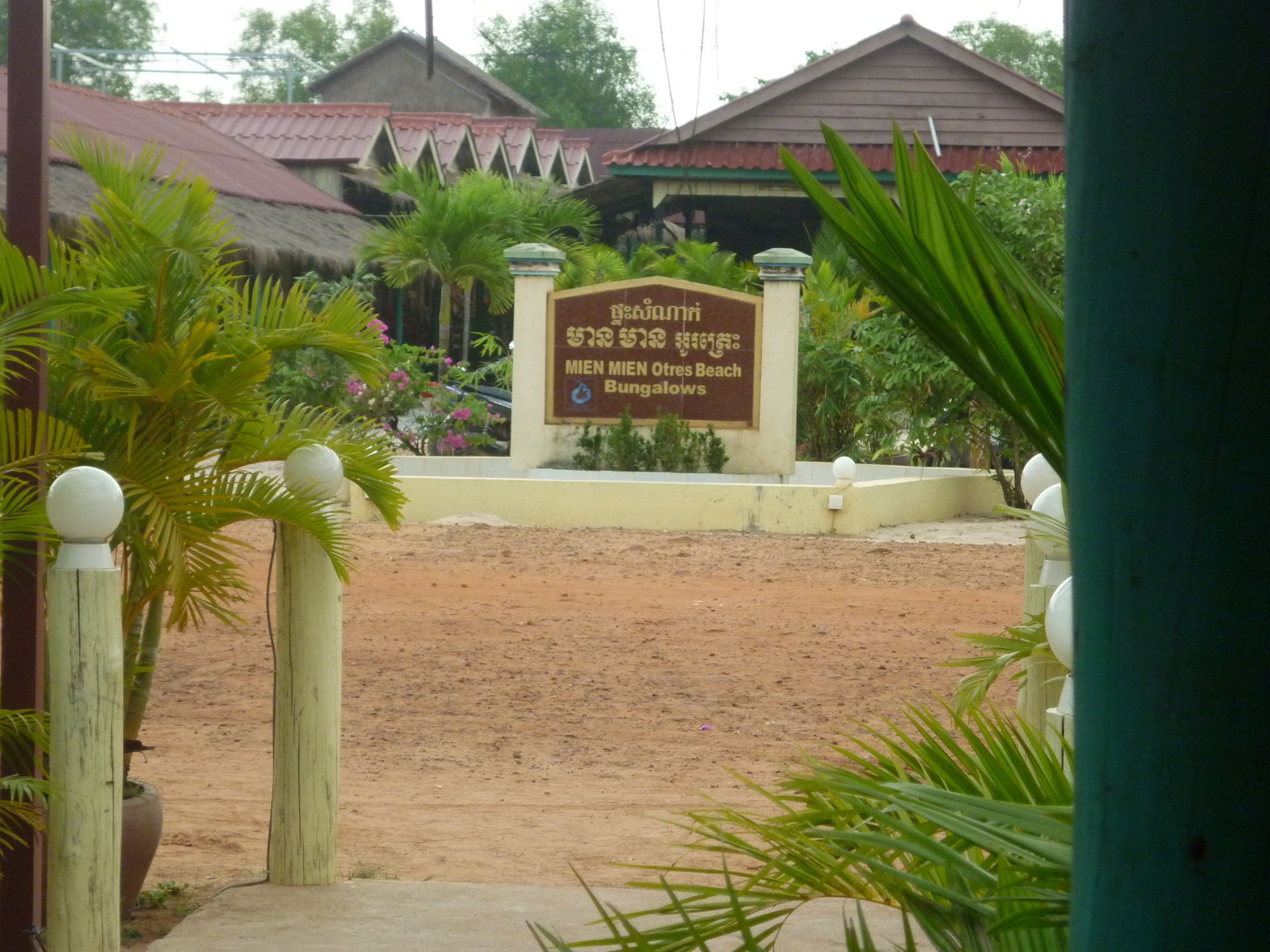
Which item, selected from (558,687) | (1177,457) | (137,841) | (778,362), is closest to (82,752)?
(137,841)

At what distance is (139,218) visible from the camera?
12.9ft

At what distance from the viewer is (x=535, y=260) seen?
15234 mm

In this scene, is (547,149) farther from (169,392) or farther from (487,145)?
(169,392)

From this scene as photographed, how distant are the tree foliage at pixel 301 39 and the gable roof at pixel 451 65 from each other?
46.6 ft

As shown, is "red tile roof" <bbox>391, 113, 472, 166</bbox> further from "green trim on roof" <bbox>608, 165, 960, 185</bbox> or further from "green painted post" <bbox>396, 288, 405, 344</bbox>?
"green trim on roof" <bbox>608, 165, 960, 185</bbox>

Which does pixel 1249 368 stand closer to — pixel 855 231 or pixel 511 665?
pixel 855 231

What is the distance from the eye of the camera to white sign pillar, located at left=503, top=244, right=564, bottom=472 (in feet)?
50.0

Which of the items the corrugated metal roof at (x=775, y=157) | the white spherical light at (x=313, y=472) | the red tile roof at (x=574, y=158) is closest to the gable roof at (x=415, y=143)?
the corrugated metal roof at (x=775, y=157)

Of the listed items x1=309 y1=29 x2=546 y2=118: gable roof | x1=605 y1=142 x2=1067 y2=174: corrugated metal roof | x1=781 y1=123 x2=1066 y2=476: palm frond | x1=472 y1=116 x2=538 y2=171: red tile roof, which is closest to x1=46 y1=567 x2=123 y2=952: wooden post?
x1=781 y1=123 x2=1066 y2=476: palm frond

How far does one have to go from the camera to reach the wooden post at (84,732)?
332 centimetres

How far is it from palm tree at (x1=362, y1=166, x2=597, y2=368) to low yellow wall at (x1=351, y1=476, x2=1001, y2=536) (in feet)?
25.8

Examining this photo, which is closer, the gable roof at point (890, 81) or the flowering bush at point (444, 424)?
the flowering bush at point (444, 424)

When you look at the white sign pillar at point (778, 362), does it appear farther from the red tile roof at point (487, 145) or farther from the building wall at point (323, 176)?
the red tile roof at point (487, 145)

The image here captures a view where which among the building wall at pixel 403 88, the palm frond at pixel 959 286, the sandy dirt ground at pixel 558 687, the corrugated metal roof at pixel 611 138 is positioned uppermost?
the building wall at pixel 403 88
